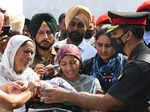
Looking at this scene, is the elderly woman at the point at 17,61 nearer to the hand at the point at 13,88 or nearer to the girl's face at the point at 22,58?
the girl's face at the point at 22,58

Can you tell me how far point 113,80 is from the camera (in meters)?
3.98

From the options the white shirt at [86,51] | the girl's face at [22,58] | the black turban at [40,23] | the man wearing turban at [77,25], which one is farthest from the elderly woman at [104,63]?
the black turban at [40,23]

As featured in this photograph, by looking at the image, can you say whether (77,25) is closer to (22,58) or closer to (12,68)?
(22,58)

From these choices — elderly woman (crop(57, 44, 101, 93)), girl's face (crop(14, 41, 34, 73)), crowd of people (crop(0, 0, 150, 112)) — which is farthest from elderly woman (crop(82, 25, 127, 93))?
girl's face (crop(14, 41, 34, 73))

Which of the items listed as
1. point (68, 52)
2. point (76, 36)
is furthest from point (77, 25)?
point (68, 52)

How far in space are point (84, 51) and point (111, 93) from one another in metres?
1.79

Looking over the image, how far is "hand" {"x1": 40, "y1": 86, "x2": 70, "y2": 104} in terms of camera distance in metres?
3.29

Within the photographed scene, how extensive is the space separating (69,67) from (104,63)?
0.55m

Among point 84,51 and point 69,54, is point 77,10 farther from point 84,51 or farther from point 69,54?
point 69,54

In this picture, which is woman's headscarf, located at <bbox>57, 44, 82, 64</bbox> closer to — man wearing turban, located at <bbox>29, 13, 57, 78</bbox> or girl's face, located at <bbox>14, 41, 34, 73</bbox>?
girl's face, located at <bbox>14, 41, 34, 73</bbox>

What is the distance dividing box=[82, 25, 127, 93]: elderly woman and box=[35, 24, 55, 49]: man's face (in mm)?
765

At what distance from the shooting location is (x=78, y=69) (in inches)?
157

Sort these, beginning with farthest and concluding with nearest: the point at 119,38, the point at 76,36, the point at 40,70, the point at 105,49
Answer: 1. the point at 76,36
2. the point at 105,49
3. the point at 40,70
4. the point at 119,38

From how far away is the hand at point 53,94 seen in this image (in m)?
3.29
